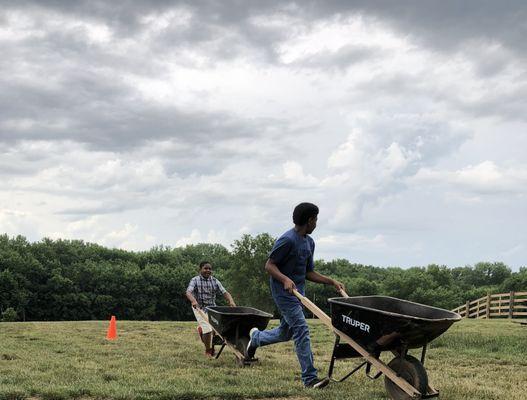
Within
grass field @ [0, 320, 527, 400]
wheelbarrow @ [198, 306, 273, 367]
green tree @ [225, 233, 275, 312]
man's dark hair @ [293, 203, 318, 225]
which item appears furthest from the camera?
green tree @ [225, 233, 275, 312]

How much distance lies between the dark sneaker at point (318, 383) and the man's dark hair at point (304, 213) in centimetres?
168

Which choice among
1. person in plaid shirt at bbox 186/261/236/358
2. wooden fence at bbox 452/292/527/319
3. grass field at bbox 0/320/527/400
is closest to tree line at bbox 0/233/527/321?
wooden fence at bbox 452/292/527/319

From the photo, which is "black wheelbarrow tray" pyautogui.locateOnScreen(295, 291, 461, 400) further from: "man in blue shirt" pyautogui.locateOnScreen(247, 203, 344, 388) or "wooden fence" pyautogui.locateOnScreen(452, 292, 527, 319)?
"wooden fence" pyautogui.locateOnScreen(452, 292, 527, 319)

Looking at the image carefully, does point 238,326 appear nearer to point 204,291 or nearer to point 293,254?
point 204,291

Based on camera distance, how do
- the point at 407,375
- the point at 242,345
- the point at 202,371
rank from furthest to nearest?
the point at 242,345, the point at 202,371, the point at 407,375

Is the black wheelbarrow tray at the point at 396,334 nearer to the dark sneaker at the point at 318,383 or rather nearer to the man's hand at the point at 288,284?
the dark sneaker at the point at 318,383

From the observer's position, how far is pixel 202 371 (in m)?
7.95

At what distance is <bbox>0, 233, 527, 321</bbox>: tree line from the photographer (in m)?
50.1

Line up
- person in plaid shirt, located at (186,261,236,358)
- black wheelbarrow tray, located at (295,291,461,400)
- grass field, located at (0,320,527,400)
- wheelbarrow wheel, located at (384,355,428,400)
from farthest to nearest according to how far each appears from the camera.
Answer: person in plaid shirt, located at (186,261,236,358), grass field, located at (0,320,527,400), wheelbarrow wheel, located at (384,355,428,400), black wheelbarrow tray, located at (295,291,461,400)

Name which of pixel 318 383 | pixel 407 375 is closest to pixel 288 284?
pixel 318 383

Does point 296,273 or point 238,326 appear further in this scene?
point 238,326

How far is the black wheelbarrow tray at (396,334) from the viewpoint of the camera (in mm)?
5434

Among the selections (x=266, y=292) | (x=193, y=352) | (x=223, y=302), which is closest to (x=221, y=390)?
(x=193, y=352)

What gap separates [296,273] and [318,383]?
119 centimetres
